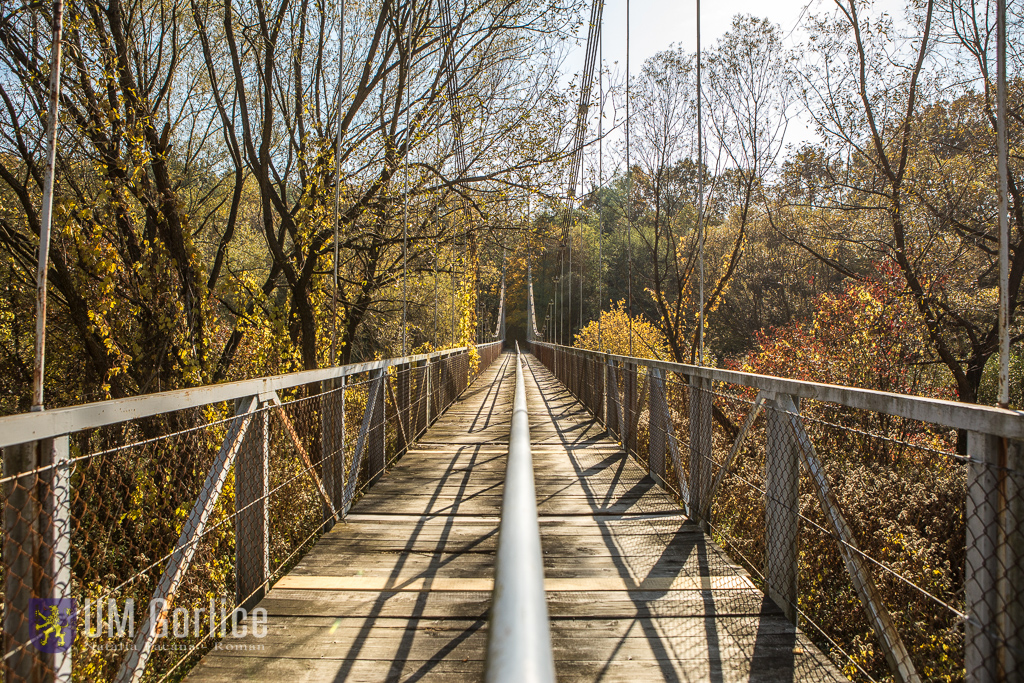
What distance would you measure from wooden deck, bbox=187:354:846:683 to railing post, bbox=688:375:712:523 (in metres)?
0.19

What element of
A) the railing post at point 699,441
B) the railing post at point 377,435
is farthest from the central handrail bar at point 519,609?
the railing post at point 377,435

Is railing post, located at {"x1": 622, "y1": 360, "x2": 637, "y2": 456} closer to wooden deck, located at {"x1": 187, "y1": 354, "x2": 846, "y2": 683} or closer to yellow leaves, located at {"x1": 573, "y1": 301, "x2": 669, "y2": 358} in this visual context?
wooden deck, located at {"x1": 187, "y1": 354, "x2": 846, "y2": 683}

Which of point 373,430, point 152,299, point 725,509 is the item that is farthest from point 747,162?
point 152,299

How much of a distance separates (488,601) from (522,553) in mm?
2217

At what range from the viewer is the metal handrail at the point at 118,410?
123 cm

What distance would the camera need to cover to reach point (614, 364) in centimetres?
546

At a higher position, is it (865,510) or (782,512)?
(782,512)

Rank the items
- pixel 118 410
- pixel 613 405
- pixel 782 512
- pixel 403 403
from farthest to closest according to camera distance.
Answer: pixel 613 405, pixel 403 403, pixel 782 512, pixel 118 410

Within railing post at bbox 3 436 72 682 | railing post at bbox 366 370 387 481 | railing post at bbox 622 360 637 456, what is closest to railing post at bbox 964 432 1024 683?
railing post at bbox 3 436 72 682

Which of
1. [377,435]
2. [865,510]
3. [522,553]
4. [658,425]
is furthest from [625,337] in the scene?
[522,553]

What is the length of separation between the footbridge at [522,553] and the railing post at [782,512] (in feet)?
0.04

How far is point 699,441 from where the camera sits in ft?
10.3

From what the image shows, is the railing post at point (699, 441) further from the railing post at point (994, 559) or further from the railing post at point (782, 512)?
the railing post at point (994, 559)

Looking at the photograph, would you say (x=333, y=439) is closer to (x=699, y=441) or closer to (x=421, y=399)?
(x=699, y=441)
